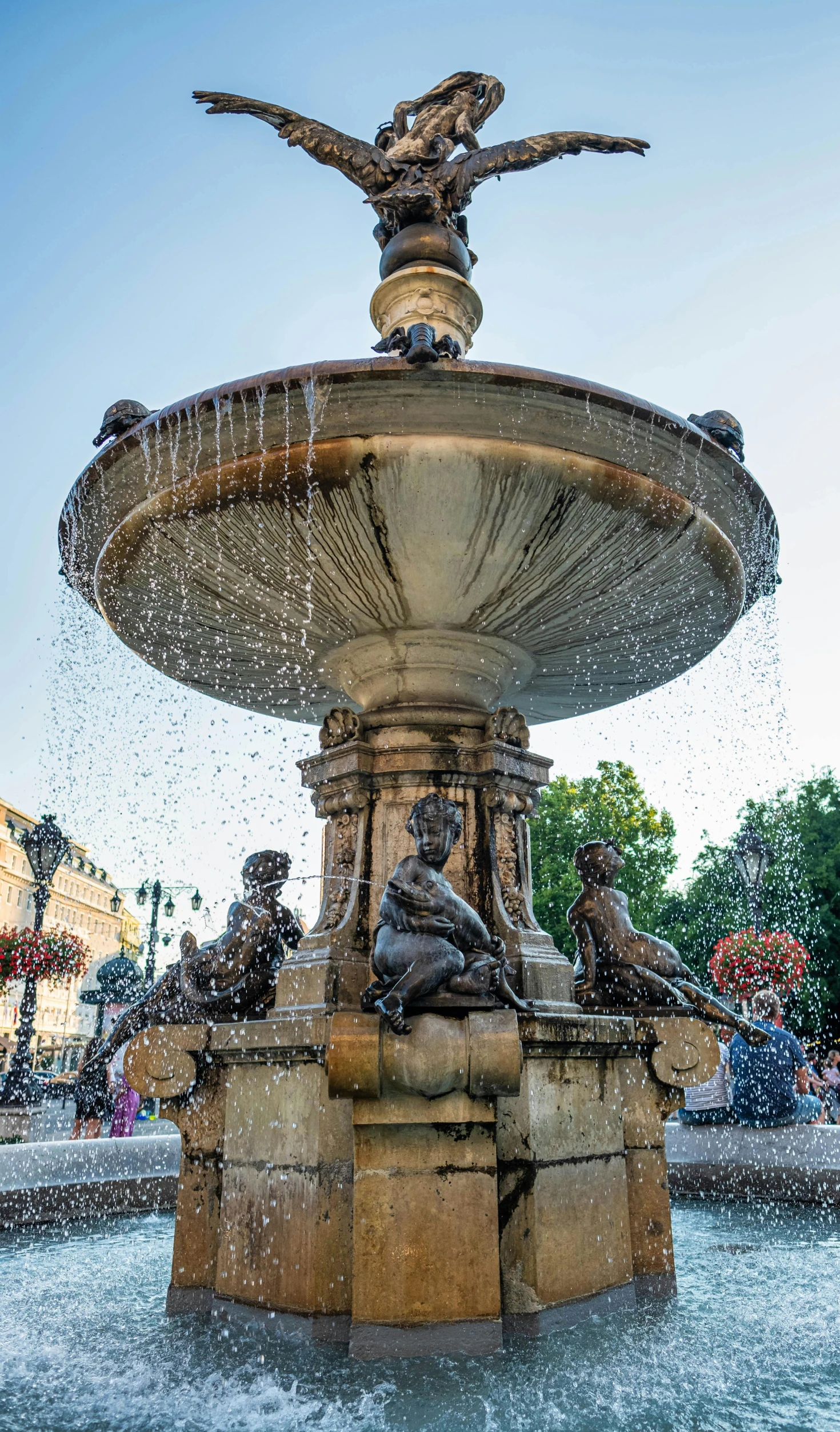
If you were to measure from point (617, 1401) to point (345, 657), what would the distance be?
3536 mm

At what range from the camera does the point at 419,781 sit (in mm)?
4934

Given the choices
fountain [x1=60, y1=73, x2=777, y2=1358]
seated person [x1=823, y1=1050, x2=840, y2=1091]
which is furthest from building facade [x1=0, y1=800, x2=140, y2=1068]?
fountain [x1=60, y1=73, x2=777, y2=1358]

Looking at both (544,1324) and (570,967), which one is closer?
(544,1324)

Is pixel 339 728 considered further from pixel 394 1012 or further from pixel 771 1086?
pixel 771 1086

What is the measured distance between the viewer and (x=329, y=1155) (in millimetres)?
3756

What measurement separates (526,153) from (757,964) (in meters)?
7.21

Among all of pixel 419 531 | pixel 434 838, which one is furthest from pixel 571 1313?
pixel 419 531

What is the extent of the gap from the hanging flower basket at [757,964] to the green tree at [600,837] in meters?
12.4

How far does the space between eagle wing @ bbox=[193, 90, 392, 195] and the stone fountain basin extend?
2644 mm

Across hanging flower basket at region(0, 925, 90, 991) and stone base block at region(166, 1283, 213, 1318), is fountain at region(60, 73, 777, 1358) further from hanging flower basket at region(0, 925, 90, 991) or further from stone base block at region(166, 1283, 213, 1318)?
hanging flower basket at region(0, 925, 90, 991)

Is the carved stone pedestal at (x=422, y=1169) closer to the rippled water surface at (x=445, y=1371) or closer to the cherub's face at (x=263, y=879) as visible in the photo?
the rippled water surface at (x=445, y=1371)

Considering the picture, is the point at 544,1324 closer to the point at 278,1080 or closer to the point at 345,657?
the point at 278,1080

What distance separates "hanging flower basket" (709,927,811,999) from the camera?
375 inches

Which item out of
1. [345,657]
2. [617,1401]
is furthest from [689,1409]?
[345,657]
